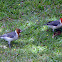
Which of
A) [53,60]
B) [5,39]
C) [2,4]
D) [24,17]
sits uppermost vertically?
[2,4]

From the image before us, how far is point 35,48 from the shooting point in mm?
5645

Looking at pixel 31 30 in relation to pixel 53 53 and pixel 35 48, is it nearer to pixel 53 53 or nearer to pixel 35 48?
pixel 35 48

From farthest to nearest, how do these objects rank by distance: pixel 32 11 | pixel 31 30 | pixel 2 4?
1. pixel 2 4
2. pixel 32 11
3. pixel 31 30

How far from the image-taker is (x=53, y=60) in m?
5.11

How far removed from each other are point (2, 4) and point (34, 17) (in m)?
2.61

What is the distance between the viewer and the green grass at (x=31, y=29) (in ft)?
17.6

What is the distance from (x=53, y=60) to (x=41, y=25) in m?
2.58

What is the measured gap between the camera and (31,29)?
693 cm

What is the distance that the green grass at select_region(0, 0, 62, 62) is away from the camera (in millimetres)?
5375

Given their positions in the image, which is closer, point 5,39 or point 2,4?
point 5,39

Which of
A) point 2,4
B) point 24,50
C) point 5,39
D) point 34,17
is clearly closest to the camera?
point 24,50

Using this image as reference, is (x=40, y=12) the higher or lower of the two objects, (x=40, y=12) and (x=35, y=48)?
the higher

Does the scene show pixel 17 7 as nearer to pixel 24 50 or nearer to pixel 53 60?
pixel 24 50

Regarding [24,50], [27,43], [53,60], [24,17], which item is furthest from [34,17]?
[53,60]
